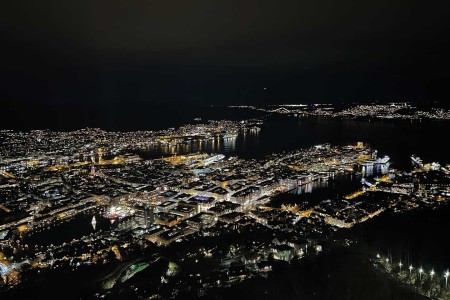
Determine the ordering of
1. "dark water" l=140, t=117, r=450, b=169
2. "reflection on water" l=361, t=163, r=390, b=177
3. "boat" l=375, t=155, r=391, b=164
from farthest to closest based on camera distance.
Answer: "dark water" l=140, t=117, r=450, b=169
"boat" l=375, t=155, r=391, b=164
"reflection on water" l=361, t=163, r=390, b=177

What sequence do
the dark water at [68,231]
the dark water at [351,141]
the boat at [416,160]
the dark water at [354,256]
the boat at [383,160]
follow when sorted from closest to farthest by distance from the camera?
the dark water at [354,256], the dark water at [68,231], the boat at [416,160], the boat at [383,160], the dark water at [351,141]

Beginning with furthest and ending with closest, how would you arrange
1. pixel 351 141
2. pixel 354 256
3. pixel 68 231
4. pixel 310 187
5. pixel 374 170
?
pixel 351 141
pixel 374 170
pixel 310 187
pixel 68 231
pixel 354 256

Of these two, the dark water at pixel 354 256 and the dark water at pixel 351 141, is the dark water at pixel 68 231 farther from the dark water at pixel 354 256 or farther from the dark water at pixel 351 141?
the dark water at pixel 351 141

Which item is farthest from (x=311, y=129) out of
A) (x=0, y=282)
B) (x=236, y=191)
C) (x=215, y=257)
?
(x=0, y=282)

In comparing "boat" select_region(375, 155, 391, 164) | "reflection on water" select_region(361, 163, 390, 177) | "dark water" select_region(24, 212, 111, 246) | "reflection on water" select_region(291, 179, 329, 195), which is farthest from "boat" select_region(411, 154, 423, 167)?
"dark water" select_region(24, 212, 111, 246)

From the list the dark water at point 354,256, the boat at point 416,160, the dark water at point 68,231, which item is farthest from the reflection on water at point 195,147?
the dark water at point 68,231

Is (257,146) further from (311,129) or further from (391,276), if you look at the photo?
(391,276)

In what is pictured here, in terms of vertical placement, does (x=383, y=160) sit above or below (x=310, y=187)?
above

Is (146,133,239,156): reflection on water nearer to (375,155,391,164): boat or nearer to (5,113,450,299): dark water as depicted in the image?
(375,155,391,164): boat

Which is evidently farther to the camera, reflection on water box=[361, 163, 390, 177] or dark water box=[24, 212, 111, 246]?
reflection on water box=[361, 163, 390, 177]

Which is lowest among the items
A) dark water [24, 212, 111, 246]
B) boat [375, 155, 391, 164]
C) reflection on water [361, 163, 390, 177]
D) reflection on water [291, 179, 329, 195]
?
dark water [24, 212, 111, 246]

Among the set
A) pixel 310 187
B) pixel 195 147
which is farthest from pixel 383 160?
pixel 195 147

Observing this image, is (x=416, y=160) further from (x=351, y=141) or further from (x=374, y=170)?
(x=351, y=141)
